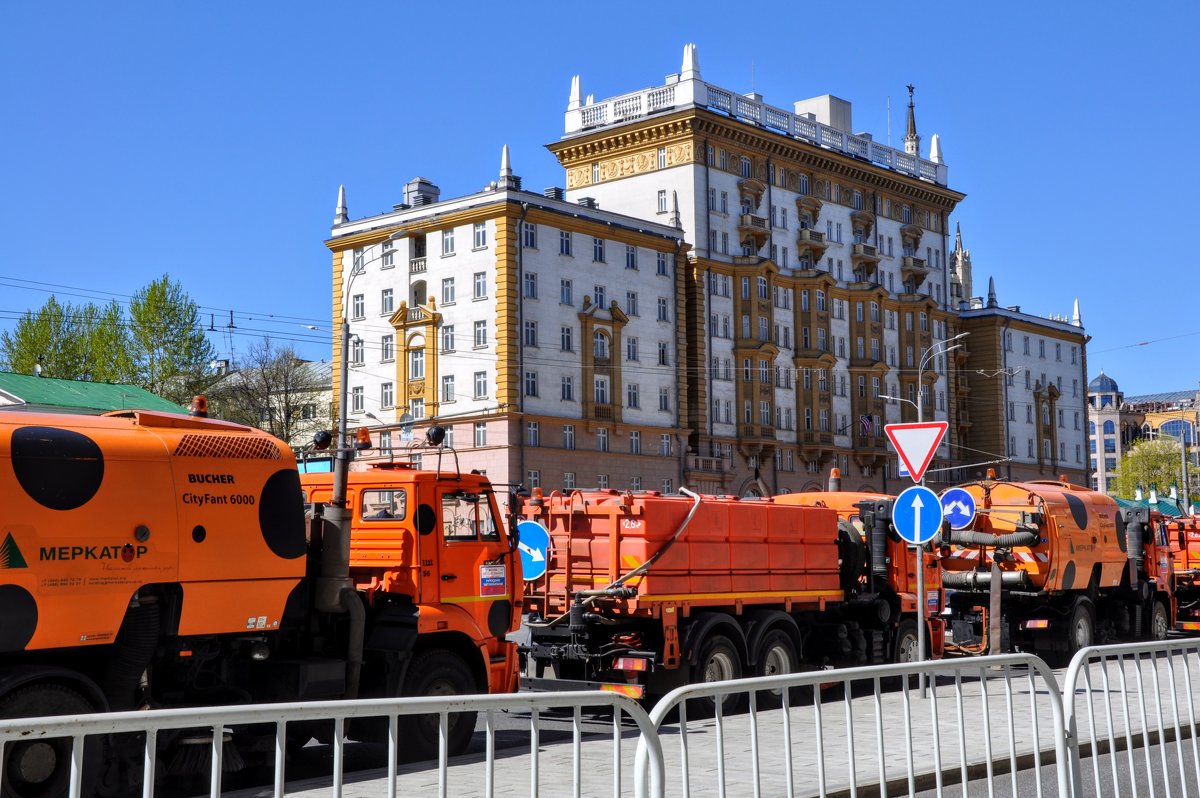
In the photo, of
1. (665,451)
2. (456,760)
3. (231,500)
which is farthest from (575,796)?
(665,451)

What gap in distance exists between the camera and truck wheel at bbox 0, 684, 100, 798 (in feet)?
16.9

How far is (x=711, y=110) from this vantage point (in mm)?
74688

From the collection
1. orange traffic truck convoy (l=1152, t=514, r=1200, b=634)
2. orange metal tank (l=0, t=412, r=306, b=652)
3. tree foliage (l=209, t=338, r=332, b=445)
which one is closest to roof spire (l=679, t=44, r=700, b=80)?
tree foliage (l=209, t=338, r=332, b=445)

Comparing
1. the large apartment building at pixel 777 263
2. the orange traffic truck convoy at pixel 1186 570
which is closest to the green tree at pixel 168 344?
the large apartment building at pixel 777 263

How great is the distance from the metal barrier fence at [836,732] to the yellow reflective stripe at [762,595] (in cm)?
681

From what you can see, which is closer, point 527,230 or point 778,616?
point 778,616

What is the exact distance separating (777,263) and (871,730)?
7282cm

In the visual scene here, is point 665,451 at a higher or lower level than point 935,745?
higher

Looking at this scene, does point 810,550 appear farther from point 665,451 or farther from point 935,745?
point 665,451

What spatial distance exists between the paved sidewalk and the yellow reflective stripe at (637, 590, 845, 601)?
731 centimetres

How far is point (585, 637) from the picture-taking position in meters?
15.8

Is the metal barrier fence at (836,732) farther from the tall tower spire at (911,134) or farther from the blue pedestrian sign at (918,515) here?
the tall tower spire at (911,134)

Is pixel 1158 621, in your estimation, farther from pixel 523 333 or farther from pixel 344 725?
pixel 523 333

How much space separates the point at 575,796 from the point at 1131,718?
4144mm
